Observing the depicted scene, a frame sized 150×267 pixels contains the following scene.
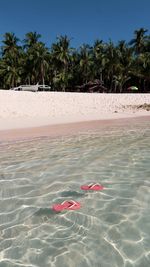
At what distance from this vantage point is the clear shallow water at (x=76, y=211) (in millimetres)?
4480

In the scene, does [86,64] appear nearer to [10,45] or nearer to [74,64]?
[74,64]

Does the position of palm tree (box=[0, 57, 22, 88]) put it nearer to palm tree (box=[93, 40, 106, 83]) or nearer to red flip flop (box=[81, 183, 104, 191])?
palm tree (box=[93, 40, 106, 83])

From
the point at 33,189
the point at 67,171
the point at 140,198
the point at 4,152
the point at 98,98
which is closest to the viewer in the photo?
the point at 140,198

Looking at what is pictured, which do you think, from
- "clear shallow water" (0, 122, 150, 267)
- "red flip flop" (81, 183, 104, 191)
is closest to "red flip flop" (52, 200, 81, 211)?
"clear shallow water" (0, 122, 150, 267)

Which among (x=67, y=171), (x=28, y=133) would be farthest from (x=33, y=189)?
(x=28, y=133)

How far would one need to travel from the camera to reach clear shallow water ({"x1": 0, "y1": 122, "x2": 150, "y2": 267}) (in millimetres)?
4480

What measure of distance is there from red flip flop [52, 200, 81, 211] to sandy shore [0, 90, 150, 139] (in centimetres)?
1123

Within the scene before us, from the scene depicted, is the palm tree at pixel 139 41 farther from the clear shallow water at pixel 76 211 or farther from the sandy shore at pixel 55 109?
the clear shallow water at pixel 76 211

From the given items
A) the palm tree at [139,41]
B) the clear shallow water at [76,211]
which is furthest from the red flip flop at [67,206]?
the palm tree at [139,41]

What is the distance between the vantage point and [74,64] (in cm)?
6525

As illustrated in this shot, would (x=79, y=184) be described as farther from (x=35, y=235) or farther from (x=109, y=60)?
(x=109, y=60)

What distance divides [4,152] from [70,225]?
251 inches

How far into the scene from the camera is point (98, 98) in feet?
117

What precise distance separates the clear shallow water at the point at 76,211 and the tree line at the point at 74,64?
48.4m
